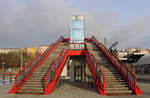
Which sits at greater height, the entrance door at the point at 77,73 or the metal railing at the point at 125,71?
the metal railing at the point at 125,71

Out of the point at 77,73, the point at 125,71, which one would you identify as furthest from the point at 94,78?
the point at 77,73

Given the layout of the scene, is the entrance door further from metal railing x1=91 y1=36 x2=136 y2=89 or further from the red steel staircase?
metal railing x1=91 y1=36 x2=136 y2=89

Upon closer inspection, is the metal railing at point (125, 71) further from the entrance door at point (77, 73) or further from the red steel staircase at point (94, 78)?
the entrance door at point (77, 73)

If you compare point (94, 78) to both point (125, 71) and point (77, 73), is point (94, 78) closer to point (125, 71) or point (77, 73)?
point (125, 71)

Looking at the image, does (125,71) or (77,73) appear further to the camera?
(77,73)

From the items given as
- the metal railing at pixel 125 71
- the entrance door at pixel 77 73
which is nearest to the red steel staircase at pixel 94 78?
the metal railing at pixel 125 71

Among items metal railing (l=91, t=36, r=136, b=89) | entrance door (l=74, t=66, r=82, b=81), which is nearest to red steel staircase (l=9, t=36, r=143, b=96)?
metal railing (l=91, t=36, r=136, b=89)

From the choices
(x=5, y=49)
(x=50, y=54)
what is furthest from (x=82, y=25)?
(x=5, y=49)

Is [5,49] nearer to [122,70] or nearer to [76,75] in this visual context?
[76,75]

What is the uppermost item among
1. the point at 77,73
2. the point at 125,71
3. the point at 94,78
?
the point at 125,71

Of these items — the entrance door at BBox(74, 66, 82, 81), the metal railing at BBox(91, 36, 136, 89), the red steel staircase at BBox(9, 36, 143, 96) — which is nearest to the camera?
the red steel staircase at BBox(9, 36, 143, 96)

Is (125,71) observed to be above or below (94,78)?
above

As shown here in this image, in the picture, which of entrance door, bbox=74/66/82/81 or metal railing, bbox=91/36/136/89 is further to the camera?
entrance door, bbox=74/66/82/81

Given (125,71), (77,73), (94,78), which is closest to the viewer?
(125,71)
